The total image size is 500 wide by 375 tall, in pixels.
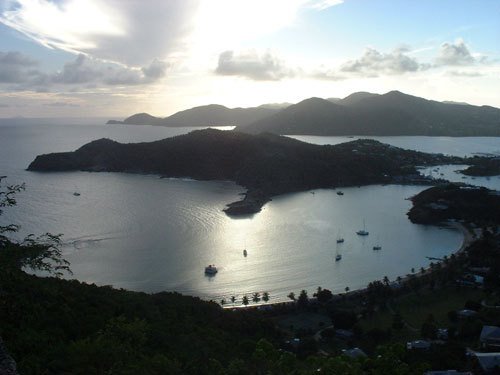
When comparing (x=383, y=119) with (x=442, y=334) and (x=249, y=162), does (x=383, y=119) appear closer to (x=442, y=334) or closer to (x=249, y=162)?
(x=249, y=162)

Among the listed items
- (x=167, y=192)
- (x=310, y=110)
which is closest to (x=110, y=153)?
(x=167, y=192)

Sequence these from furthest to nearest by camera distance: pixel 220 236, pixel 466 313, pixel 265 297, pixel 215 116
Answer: pixel 215 116 → pixel 220 236 → pixel 265 297 → pixel 466 313

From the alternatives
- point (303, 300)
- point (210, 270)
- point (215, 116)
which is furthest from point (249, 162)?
point (215, 116)

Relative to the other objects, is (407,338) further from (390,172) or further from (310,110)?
(310,110)

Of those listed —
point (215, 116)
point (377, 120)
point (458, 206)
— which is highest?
point (215, 116)

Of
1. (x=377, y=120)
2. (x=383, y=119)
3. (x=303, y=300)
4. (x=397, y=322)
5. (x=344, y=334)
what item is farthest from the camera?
(x=383, y=119)

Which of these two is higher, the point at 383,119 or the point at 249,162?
the point at 383,119

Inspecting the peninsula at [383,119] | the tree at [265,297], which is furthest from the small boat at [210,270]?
the peninsula at [383,119]
